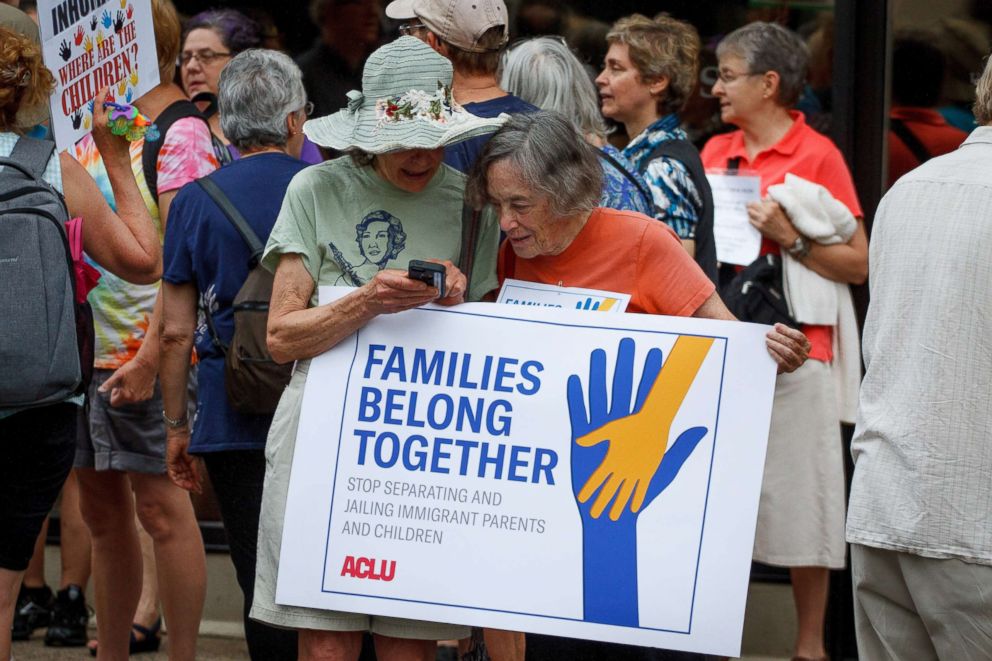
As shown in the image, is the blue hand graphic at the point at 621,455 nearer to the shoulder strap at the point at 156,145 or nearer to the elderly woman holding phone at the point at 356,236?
the elderly woman holding phone at the point at 356,236

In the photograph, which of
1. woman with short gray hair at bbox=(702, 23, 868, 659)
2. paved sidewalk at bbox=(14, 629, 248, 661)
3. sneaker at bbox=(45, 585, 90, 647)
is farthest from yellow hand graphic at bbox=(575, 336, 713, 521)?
sneaker at bbox=(45, 585, 90, 647)

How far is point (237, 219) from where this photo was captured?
13.0 feet

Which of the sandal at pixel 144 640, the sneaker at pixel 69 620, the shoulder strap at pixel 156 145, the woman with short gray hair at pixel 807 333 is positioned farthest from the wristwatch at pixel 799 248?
the sneaker at pixel 69 620

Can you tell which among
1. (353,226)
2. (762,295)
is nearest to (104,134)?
(353,226)

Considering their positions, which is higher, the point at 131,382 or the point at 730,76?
the point at 730,76

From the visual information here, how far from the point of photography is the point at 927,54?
549cm

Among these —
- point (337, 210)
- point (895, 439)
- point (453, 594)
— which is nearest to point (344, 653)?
point (453, 594)

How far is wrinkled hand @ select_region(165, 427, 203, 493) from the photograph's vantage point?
420 cm

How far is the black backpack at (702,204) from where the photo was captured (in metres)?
→ 4.62

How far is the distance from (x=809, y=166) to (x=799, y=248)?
32 cm

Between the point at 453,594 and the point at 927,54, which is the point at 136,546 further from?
the point at 927,54

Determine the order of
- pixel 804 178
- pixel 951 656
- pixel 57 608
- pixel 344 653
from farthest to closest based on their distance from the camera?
pixel 57 608, pixel 804 178, pixel 344 653, pixel 951 656

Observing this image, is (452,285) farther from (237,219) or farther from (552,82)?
(552,82)

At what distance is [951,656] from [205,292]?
2142 millimetres
